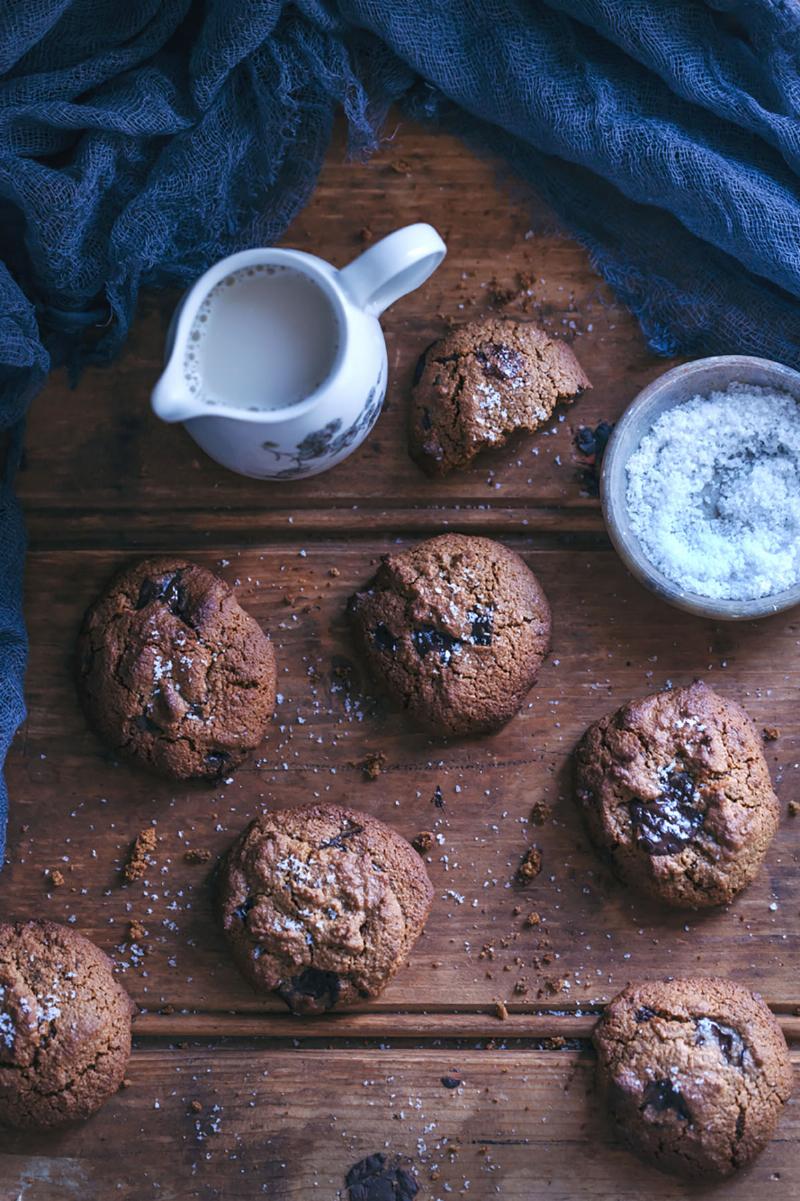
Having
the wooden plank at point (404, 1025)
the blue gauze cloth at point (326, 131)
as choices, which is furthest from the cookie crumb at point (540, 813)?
the blue gauze cloth at point (326, 131)

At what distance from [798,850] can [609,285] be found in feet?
2.40

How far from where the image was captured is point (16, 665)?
1.42 meters

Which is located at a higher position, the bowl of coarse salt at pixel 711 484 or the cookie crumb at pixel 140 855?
the bowl of coarse salt at pixel 711 484

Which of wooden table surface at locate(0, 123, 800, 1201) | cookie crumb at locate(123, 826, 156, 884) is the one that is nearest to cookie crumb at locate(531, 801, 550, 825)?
wooden table surface at locate(0, 123, 800, 1201)

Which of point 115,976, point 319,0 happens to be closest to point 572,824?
point 115,976

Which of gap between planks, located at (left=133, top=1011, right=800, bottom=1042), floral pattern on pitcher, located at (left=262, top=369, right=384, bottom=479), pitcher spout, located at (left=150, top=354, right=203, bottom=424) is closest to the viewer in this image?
pitcher spout, located at (left=150, top=354, right=203, bottom=424)

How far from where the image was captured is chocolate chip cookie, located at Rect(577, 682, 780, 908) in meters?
1.38

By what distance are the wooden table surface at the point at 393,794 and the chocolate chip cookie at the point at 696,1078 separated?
0.05 meters

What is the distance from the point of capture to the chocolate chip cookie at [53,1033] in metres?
1.36

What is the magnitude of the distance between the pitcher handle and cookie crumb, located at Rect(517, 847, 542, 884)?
664 mm

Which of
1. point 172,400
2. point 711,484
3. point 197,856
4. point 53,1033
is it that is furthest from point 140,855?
point 711,484

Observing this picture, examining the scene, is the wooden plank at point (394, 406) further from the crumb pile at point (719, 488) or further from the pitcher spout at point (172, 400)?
the pitcher spout at point (172, 400)

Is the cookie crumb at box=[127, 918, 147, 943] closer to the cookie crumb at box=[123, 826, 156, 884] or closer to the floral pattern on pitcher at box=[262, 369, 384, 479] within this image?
the cookie crumb at box=[123, 826, 156, 884]

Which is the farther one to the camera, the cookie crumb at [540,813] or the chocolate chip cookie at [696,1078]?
the cookie crumb at [540,813]
